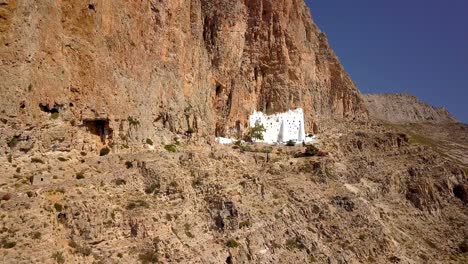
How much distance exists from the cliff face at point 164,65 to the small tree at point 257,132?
1.40 meters

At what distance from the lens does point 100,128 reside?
31219 millimetres

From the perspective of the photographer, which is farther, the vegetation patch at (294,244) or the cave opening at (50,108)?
the vegetation patch at (294,244)

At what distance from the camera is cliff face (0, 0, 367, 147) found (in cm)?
2662

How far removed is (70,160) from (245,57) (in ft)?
114

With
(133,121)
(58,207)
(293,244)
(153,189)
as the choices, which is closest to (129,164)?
(153,189)

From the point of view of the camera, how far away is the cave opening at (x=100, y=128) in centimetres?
3053

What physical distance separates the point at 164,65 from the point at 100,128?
33.9ft

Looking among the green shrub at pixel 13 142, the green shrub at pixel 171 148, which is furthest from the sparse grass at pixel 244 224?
the green shrub at pixel 13 142

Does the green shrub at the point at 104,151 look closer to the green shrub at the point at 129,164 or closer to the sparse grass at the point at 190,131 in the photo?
the green shrub at the point at 129,164

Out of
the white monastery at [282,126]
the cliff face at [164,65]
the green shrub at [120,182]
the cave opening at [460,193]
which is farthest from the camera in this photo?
the white monastery at [282,126]

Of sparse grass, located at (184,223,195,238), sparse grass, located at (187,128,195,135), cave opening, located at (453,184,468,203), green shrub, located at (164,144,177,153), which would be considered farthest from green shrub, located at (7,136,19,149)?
cave opening, located at (453,184,468,203)

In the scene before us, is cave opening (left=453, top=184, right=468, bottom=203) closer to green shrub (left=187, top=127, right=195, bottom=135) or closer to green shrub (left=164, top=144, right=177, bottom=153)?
green shrub (left=187, top=127, right=195, bottom=135)

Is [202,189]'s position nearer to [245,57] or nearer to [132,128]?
[132,128]

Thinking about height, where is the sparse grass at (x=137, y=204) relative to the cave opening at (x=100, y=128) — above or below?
below
